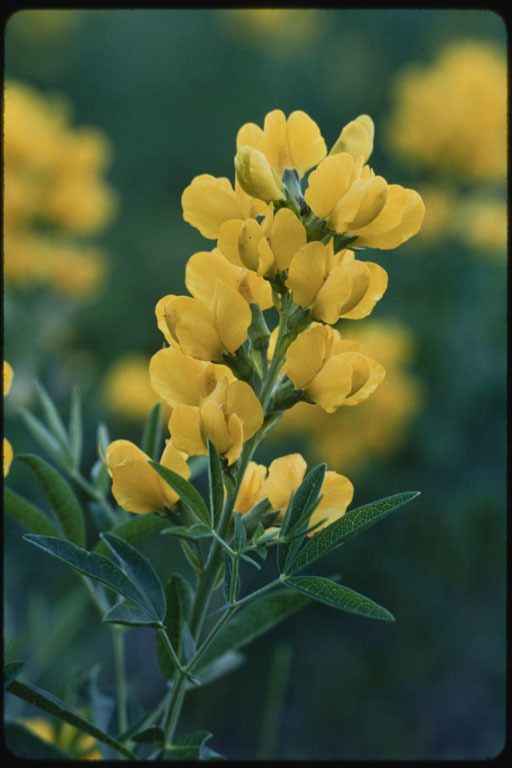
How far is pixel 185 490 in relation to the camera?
2.00 feet

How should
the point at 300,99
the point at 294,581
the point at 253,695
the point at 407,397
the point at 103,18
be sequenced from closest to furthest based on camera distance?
the point at 294,581, the point at 253,695, the point at 407,397, the point at 300,99, the point at 103,18

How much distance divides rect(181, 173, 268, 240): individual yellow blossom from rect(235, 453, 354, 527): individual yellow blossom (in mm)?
198

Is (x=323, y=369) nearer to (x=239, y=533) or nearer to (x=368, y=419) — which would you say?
(x=239, y=533)

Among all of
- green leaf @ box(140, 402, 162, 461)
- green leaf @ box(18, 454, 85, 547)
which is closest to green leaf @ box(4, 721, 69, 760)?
green leaf @ box(18, 454, 85, 547)

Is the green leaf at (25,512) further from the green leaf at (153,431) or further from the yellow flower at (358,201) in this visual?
the yellow flower at (358,201)

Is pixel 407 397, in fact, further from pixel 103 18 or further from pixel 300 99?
pixel 103 18

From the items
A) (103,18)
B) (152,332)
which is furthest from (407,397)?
(103,18)

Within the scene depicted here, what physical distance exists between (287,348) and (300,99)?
4.06 meters

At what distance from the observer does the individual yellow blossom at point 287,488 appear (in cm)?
66

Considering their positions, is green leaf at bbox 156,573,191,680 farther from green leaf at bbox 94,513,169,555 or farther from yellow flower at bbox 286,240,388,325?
yellow flower at bbox 286,240,388,325

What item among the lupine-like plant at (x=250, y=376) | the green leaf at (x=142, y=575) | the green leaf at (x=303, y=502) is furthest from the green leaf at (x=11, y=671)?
the green leaf at (x=303, y=502)

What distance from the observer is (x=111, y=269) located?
11.1ft

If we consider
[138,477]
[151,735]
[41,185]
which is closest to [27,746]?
[151,735]

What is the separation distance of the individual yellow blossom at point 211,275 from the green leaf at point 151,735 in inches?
13.3
